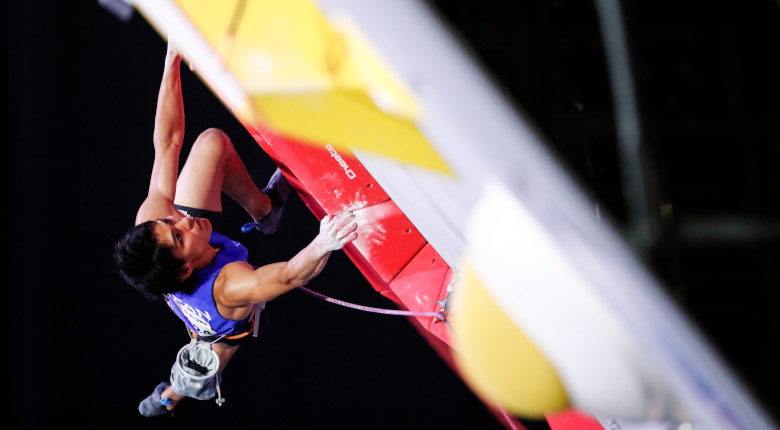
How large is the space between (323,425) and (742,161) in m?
1.14

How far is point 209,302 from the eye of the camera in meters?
1.12

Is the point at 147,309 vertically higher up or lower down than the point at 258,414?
higher up

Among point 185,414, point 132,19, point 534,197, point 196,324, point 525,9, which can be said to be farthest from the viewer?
point 185,414

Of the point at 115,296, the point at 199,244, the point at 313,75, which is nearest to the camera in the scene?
the point at 313,75

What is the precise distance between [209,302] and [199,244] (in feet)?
0.37

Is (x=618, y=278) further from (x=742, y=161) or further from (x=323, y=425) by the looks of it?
(x=323, y=425)

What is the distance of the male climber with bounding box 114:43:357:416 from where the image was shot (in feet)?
3.49

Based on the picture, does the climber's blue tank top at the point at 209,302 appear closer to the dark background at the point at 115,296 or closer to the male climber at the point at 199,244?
the male climber at the point at 199,244

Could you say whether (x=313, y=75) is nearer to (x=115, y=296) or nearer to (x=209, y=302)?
(x=209, y=302)

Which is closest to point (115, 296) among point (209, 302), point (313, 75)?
point (209, 302)

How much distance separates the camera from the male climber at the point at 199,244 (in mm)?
1062

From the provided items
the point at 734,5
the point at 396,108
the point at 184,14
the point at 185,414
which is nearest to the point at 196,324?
the point at 185,414

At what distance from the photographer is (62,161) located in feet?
4.29

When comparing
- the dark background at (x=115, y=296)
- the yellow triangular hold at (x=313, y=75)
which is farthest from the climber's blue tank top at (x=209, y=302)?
the yellow triangular hold at (x=313, y=75)
